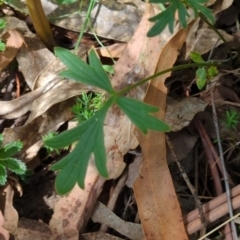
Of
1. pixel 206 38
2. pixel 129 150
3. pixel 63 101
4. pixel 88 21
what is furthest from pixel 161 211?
pixel 88 21

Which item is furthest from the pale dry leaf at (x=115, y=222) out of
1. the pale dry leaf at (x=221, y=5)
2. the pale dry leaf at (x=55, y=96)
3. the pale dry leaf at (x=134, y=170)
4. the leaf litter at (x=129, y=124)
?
the pale dry leaf at (x=221, y=5)

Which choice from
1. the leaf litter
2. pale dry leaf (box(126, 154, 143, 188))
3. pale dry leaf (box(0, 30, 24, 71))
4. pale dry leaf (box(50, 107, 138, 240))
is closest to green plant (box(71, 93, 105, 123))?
the leaf litter

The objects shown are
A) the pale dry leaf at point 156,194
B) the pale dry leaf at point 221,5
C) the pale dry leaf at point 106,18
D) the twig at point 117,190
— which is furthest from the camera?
the pale dry leaf at point 106,18

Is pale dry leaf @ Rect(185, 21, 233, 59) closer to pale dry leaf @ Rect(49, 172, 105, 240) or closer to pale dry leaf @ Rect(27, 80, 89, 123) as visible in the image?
pale dry leaf @ Rect(27, 80, 89, 123)

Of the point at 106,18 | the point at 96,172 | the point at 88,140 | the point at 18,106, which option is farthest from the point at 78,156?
the point at 106,18

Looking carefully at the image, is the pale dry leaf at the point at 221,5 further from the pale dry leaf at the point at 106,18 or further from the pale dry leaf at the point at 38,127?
the pale dry leaf at the point at 38,127

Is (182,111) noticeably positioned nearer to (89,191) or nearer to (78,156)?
(89,191)

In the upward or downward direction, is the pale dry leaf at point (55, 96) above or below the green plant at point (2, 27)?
below
